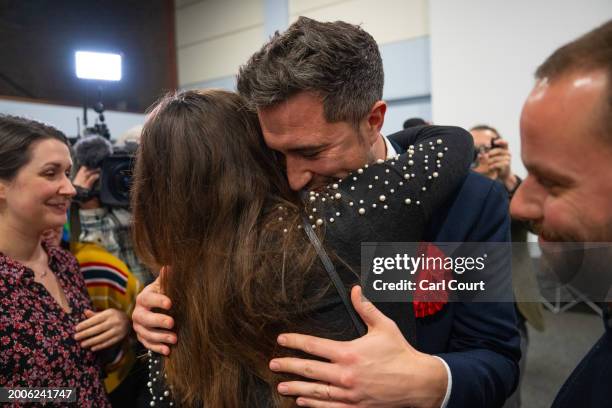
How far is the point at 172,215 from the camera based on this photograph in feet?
2.33

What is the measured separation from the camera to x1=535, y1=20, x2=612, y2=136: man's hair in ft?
1.39

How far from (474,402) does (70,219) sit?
1.39 meters

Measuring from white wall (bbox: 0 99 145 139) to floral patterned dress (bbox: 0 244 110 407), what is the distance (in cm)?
313

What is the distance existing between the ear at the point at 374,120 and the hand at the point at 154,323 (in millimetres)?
455

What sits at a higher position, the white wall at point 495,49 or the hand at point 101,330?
Result: the white wall at point 495,49

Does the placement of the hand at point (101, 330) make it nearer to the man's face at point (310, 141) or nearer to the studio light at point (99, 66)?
the man's face at point (310, 141)

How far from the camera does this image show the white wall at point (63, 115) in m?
4.09

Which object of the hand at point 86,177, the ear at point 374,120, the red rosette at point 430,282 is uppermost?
the ear at point 374,120

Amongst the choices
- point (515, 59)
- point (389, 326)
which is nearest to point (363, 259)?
point (389, 326)

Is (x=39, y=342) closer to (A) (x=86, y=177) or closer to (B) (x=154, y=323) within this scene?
(B) (x=154, y=323)

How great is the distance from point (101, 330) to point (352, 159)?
80cm

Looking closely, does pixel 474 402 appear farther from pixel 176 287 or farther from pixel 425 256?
pixel 176 287

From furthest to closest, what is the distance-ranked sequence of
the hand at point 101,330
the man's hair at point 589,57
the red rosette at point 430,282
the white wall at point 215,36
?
the white wall at point 215,36, the hand at point 101,330, the red rosette at point 430,282, the man's hair at point 589,57

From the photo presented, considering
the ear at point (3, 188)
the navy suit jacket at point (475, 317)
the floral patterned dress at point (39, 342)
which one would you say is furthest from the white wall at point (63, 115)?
the navy suit jacket at point (475, 317)
